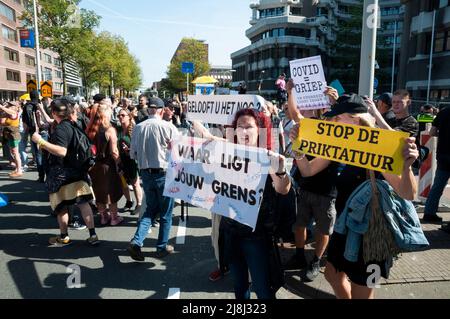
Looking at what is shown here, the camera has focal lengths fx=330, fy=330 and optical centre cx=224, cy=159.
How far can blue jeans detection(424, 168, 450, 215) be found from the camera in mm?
5414

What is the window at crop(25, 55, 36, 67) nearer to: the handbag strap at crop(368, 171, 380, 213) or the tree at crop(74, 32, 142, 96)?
the tree at crop(74, 32, 142, 96)

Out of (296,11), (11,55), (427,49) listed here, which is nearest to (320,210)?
(427,49)

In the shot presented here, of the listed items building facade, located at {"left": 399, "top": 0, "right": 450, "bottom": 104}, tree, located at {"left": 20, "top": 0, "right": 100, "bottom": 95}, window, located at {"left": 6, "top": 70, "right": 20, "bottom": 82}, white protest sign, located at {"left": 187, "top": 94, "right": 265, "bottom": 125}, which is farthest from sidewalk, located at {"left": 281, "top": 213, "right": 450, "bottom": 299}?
window, located at {"left": 6, "top": 70, "right": 20, "bottom": 82}

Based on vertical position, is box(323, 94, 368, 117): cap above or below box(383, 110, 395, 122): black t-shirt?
above

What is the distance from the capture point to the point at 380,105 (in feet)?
16.0

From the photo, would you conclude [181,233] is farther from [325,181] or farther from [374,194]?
[374,194]

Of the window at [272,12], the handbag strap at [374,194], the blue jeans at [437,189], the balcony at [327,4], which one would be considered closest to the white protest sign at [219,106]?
the handbag strap at [374,194]

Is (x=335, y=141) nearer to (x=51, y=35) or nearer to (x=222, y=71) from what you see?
(x=51, y=35)

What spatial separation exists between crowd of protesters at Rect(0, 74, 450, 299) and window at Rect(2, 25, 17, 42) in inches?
2143

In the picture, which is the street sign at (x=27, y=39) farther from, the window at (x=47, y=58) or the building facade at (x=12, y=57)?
the window at (x=47, y=58)

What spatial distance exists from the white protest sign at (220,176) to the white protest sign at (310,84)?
2.38 meters

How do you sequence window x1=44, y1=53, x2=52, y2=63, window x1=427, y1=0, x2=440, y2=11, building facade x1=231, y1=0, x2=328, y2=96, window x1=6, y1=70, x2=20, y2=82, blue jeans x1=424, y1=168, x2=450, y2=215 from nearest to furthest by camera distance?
blue jeans x1=424, y1=168, x2=450, y2=215 → window x1=427, y1=0, x2=440, y2=11 → window x1=6, y1=70, x2=20, y2=82 → building facade x1=231, y1=0, x2=328, y2=96 → window x1=44, y1=53, x2=52, y2=63

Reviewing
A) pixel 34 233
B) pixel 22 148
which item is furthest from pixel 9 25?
pixel 34 233

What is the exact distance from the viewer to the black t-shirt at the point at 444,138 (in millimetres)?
5281
